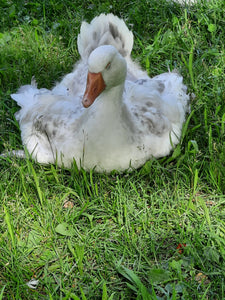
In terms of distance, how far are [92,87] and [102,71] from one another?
0.37ft

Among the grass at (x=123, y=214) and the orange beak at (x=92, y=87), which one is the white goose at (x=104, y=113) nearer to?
the orange beak at (x=92, y=87)

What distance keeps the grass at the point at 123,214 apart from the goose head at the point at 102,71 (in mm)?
562

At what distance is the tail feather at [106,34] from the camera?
3.75 meters

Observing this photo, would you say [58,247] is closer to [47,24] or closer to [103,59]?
[103,59]

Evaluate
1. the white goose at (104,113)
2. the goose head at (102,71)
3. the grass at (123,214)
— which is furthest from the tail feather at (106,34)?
the goose head at (102,71)

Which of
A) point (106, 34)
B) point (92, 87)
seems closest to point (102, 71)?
point (92, 87)

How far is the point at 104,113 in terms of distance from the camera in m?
3.12

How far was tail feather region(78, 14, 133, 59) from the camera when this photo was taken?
375 centimetres

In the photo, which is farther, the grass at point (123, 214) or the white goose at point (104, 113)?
the white goose at point (104, 113)

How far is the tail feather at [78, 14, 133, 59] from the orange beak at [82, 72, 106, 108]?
85cm

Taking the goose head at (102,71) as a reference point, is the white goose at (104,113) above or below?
below

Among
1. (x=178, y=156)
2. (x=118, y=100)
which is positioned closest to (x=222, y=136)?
(x=178, y=156)

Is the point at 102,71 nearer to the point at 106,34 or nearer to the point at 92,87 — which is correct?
the point at 92,87

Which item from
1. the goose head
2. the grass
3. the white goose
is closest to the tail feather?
the white goose
